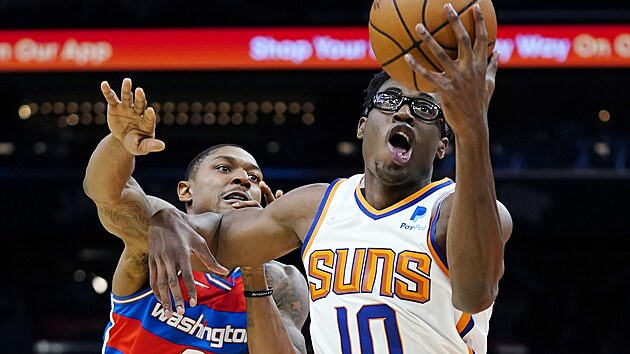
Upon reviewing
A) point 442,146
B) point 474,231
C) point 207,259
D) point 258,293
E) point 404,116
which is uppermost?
point 404,116

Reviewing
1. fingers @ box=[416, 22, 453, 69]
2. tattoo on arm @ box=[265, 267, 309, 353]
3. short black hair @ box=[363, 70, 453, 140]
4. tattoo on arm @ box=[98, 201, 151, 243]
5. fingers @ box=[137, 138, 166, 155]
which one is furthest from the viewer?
tattoo on arm @ box=[265, 267, 309, 353]

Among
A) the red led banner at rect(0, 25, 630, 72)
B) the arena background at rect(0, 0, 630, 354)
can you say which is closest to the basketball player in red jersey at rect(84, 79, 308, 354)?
the red led banner at rect(0, 25, 630, 72)

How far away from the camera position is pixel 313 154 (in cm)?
1068

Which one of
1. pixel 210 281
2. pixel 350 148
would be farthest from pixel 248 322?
pixel 350 148

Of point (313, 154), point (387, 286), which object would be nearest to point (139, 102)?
point (387, 286)

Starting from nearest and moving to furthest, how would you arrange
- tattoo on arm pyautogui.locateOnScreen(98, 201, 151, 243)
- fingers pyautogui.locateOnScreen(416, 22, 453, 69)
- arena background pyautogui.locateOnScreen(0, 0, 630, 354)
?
fingers pyautogui.locateOnScreen(416, 22, 453, 69), tattoo on arm pyautogui.locateOnScreen(98, 201, 151, 243), arena background pyautogui.locateOnScreen(0, 0, 630, 354)

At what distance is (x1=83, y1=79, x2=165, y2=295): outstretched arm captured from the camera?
3.51m

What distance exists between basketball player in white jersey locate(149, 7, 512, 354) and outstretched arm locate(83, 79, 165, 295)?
0.33m

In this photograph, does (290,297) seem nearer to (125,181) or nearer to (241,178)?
(241,178)

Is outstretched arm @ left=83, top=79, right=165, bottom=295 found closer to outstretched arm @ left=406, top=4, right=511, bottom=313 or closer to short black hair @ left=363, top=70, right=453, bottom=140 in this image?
short black hair @ left=363, top=70, right=453, bottom=140

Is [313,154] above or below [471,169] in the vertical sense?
above

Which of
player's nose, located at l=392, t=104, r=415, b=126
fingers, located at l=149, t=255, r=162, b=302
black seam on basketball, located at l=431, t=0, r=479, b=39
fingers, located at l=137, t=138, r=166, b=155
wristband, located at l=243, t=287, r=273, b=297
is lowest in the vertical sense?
wristband, located at l=243, t=287, r=273, b=297

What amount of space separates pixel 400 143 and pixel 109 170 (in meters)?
1.18

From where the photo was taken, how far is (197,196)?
502 cm
